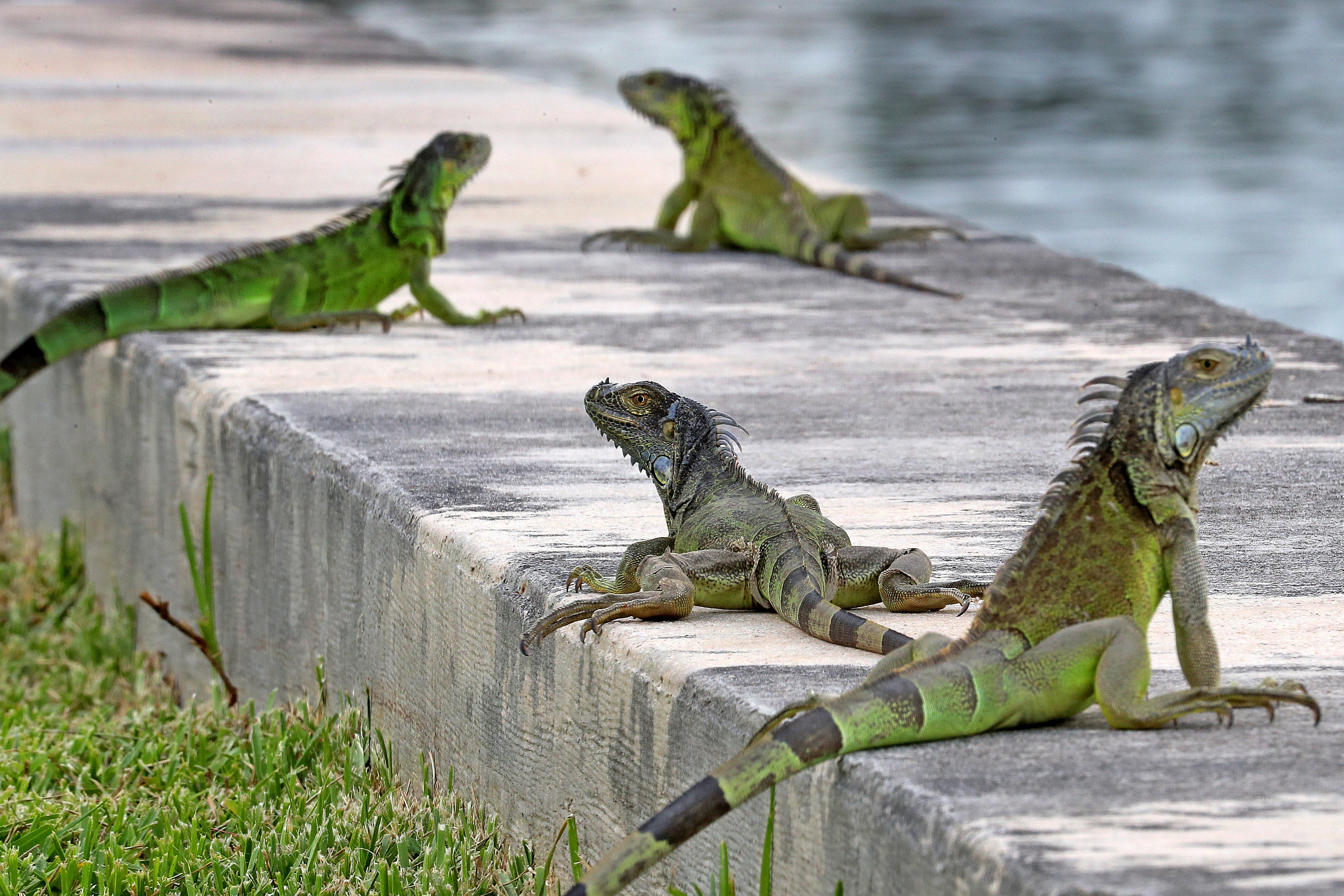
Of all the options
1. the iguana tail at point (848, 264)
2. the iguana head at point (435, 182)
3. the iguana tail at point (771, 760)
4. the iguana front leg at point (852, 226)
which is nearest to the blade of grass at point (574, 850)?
the iguana tail at point (771, 760)

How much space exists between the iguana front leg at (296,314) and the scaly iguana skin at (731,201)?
1697 mm

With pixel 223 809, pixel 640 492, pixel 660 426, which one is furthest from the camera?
pixel 640 492

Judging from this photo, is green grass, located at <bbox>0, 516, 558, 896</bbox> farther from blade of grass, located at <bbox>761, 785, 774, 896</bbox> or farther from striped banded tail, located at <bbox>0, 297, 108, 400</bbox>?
striped banded tail, located at <bbox>0, 297, 108, 400</bbox>

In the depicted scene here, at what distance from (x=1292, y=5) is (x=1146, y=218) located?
18.2 metres

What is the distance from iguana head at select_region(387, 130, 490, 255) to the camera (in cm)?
691

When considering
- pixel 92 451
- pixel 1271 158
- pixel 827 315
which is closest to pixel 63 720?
pixel 92 451

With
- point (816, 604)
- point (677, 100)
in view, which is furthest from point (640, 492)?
point (677, 100)

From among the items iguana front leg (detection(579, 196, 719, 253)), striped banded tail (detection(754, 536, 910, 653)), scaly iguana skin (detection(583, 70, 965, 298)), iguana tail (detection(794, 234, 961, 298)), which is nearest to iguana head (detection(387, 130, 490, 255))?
scaly iguana skin (detection(583, 70, 965, 298))

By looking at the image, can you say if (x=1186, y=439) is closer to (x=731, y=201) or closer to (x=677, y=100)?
(x=731, y=201)

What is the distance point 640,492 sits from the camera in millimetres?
Result: 4578

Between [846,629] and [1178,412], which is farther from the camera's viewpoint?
[846,629]

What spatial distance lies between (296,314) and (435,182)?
70cm

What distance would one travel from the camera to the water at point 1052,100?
639 inches

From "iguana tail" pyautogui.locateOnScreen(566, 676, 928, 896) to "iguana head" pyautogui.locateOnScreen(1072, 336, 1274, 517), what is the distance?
0.50 meters
